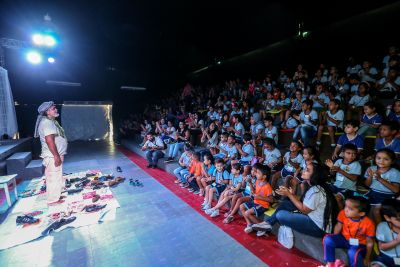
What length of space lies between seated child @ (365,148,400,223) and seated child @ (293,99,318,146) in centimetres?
191

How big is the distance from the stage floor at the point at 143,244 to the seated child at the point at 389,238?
3.72 feet

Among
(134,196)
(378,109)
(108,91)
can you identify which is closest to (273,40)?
(378,109)

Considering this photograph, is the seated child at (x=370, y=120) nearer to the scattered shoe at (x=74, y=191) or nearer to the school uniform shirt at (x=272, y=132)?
the school uniform shirt at (x=272, y=132)

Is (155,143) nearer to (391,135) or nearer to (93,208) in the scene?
(93,208)

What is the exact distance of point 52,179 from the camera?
3963 millimetres

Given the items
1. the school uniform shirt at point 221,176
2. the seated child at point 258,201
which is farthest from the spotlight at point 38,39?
the seated child at point 258,201

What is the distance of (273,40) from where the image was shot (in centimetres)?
923

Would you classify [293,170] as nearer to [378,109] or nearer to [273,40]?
[378,109]

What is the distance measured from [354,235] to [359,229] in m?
0.09

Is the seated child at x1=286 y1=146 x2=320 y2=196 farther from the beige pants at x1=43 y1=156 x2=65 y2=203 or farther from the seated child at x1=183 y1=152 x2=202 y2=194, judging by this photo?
the beige pants at x1=43 y1=156 x2=65 y2=203

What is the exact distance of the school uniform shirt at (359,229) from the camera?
2.02 meters

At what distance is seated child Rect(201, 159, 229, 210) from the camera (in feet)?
12.5

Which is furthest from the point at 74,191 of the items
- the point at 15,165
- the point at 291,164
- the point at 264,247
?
the point at 291,164

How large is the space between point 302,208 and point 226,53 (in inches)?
404
